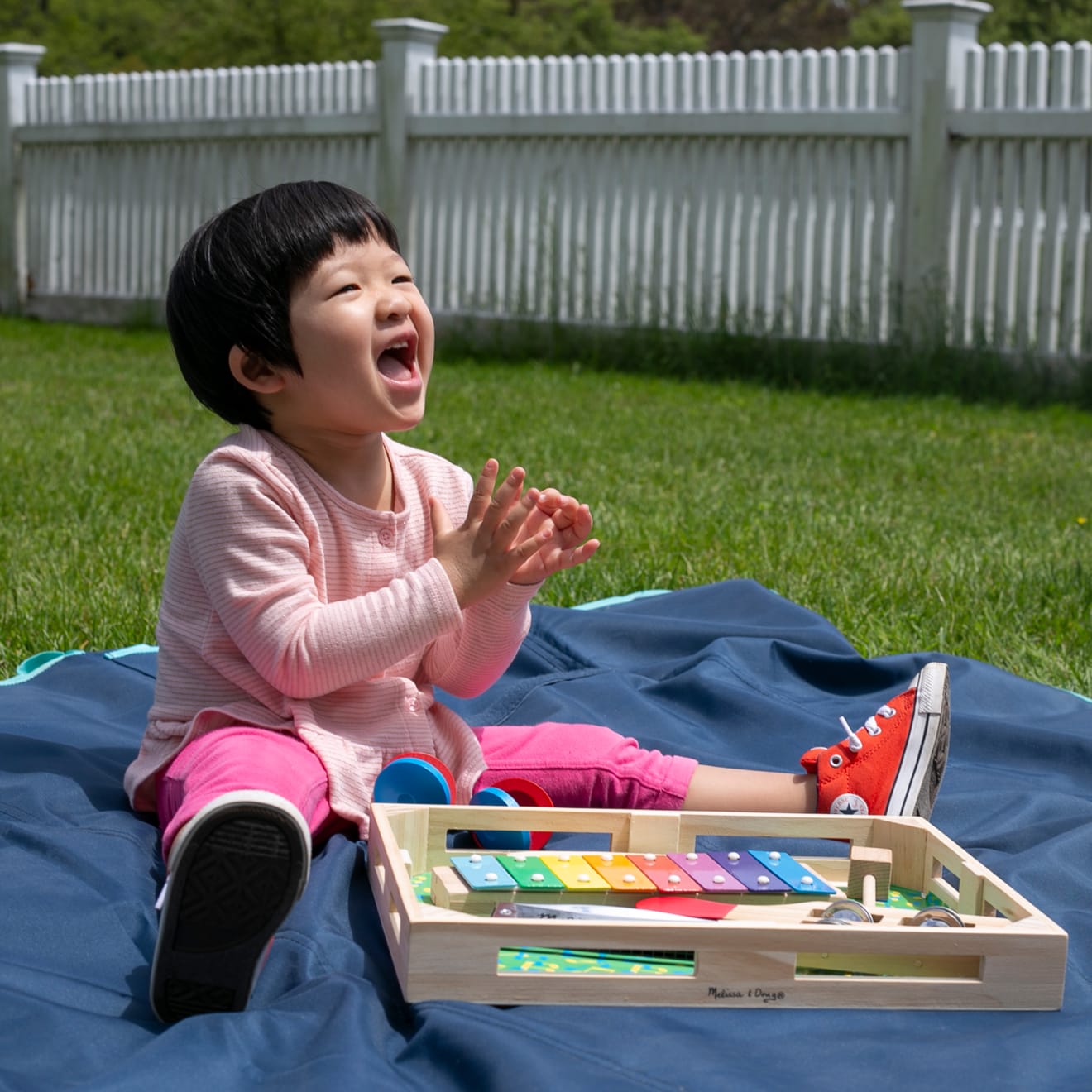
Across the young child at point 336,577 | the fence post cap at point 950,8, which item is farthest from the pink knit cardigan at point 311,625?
the fence post cap at point 950,8

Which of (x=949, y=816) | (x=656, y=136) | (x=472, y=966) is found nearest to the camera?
(x=472, y=966)

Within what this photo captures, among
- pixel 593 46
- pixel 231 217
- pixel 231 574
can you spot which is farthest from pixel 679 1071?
pixel 593 46

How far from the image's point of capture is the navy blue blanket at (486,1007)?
1625mm

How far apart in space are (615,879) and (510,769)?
51 cm

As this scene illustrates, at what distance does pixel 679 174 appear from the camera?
887 centimetres

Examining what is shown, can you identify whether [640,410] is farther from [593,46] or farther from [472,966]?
[593,46]

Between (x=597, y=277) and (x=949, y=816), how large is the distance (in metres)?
6.96

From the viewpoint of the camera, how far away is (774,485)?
212 inches

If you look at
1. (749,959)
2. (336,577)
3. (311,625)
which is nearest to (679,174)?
(336,577)

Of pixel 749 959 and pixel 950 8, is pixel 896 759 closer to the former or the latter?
pixel 749 959

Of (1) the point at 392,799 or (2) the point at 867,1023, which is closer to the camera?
(2) the point at 867,1023

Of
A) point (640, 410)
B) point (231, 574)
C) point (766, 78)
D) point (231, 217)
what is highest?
point (766, 78)

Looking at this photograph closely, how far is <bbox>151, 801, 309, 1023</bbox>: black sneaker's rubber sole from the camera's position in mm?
1687

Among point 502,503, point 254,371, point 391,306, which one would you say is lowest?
point 502,503
